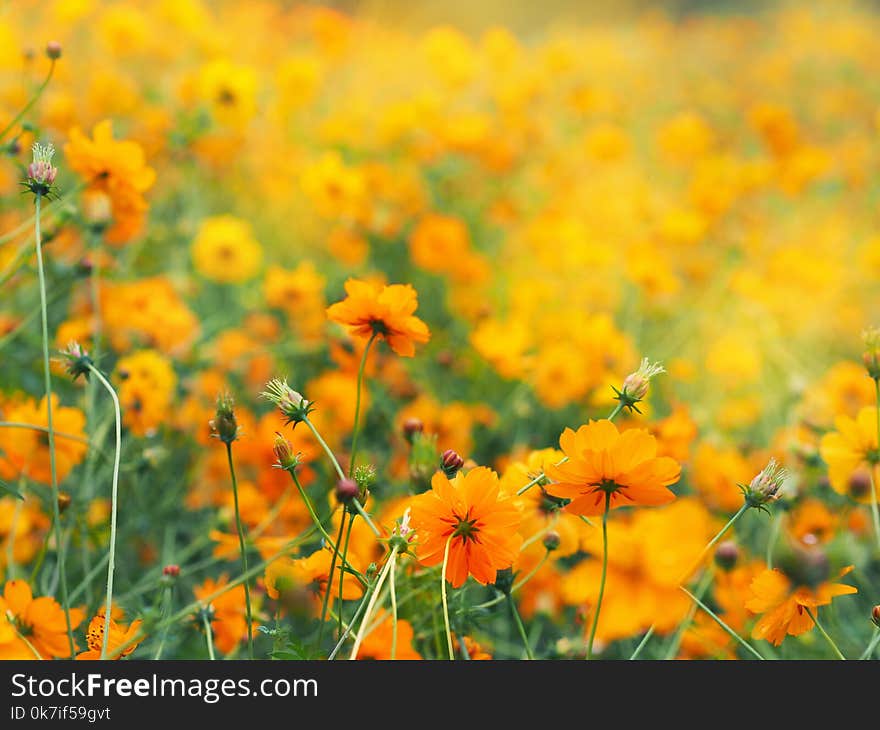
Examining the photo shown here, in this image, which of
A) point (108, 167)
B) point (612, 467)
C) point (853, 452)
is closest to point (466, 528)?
point (612, 467)

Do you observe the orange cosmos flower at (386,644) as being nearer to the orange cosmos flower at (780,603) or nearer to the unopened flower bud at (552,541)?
the unopened flower bud at (552,541)

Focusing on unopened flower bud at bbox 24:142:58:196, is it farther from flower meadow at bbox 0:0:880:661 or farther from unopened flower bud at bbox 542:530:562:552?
unopened flower bud at bbox 542:530:562:552

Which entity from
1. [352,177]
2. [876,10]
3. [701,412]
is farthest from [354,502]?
[876,10]

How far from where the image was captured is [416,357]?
1.42 metres

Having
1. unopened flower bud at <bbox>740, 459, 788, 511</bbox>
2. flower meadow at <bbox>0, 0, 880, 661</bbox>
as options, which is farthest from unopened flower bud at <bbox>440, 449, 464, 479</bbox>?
unopened flower bud at <bbox>740, 459, 788, 511</bbox>

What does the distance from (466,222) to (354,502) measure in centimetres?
148

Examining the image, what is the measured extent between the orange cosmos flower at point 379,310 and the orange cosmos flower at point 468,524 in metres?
0.15

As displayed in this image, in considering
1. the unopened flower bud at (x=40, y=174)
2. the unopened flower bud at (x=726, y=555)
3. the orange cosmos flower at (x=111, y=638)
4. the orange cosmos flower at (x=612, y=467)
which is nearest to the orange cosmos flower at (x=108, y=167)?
Result: the unopened flower bud at (x=40, y=174)

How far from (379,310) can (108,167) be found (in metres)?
0.38

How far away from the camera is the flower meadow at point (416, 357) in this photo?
2.11 ft

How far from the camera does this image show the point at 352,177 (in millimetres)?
1579

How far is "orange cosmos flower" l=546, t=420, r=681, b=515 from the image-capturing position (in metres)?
0.54

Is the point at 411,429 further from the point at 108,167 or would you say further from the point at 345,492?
the point at 108,167
